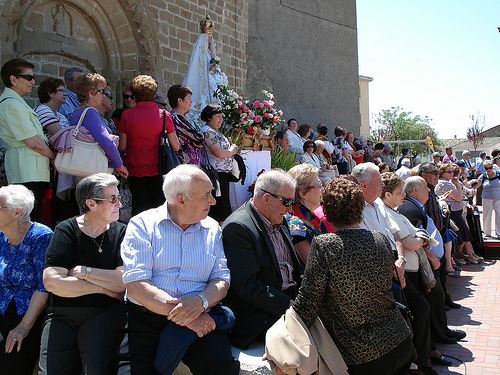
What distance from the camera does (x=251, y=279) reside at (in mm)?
3514

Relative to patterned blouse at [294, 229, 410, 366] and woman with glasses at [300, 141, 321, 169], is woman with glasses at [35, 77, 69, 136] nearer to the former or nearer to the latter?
patterned blouse at [294, 229, 410, 366]

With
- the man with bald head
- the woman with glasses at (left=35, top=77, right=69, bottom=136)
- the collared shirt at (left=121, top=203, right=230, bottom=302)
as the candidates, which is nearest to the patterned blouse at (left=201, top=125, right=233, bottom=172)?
the woman with glasses at (left=35, top=77, right=69, bottom=136)

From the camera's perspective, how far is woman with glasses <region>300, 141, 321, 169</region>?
10.3 meters

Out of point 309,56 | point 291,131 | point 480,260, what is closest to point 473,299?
point 480,260

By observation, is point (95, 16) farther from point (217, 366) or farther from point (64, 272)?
point (217, 366)

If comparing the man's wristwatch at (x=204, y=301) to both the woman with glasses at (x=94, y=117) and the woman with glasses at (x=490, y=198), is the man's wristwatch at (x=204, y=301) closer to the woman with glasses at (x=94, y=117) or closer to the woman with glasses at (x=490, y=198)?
the woman with glasses at (x=94, y=117)

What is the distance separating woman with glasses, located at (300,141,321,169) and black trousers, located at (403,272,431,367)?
549 cm

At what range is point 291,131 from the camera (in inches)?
450

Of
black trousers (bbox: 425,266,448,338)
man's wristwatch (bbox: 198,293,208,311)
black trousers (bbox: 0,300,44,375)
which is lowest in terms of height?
black trousers (bbox: 425,266,448,338)

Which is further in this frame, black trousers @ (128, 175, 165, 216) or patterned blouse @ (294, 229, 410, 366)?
black trousers @ (128, 175, 165, 216)

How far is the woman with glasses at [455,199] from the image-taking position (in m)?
9.70

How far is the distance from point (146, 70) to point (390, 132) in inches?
2017

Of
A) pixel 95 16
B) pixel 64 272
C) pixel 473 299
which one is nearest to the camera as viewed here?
pixel 64 272

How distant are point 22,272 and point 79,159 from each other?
1.28 m
